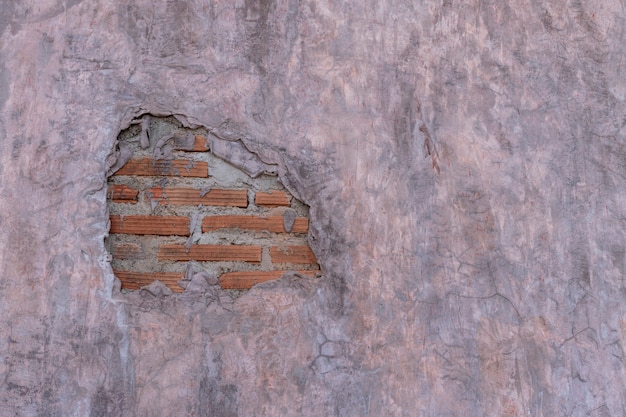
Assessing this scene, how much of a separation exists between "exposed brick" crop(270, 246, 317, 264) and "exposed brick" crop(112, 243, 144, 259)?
50cm

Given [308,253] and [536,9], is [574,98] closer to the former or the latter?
[536,9]

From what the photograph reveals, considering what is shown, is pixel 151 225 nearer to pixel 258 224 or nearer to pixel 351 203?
pixel 258 224

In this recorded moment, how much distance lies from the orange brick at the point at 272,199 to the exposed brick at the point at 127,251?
0.48m

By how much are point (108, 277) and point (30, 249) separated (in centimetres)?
30

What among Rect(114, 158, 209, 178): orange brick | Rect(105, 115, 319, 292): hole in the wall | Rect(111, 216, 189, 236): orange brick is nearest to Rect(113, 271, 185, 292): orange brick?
Rect(105, 115, 319, 292): hole in the wall

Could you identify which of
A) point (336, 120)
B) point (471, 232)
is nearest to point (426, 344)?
point (471, 232)

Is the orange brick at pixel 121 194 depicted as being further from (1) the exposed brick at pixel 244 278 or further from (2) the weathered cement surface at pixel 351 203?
(1) the exposed brick at pixel 244 278

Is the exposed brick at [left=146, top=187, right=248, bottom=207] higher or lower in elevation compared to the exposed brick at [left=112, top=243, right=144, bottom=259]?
higher

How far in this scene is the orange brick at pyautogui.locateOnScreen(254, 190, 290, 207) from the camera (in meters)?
2.28

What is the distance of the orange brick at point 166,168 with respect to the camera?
2268mm

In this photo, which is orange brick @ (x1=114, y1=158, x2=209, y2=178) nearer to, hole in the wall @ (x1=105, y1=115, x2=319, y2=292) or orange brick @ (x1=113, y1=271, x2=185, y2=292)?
hole in the wall @ (x1=105, y1=115, x2=319, y2=292)

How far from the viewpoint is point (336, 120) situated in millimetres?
2293

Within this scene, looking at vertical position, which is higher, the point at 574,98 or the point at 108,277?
the point at 574,98

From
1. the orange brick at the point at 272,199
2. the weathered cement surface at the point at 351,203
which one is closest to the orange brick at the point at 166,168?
the weathered cement surface at the point at 351,203
